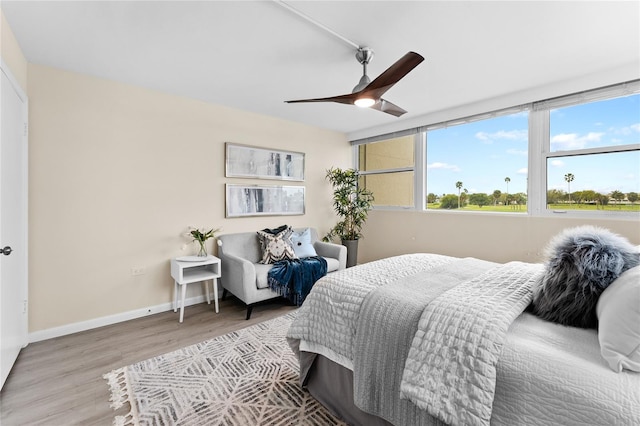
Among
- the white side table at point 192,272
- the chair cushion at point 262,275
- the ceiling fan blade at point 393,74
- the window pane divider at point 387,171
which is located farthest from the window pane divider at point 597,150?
the white side table at point 192,272

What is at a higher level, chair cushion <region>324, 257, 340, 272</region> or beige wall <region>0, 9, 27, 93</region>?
beige wall <region>0, 9, 27, 93</region>

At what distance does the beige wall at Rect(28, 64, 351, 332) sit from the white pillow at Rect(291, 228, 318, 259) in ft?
2.71

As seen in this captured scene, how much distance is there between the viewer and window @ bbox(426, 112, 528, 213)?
3424mm

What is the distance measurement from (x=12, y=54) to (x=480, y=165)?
15.7ft

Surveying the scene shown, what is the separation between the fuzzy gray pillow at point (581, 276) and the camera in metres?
1.19

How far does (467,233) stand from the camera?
379cm

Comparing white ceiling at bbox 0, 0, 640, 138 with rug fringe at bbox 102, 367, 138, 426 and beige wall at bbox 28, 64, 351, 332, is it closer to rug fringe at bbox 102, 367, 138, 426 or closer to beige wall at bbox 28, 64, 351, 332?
beige wall at bbox 28, 64, 351, 332

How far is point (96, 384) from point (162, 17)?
102 inches

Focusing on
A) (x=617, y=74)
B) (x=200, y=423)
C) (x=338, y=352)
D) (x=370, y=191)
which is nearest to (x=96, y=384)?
(x=200, y=423)

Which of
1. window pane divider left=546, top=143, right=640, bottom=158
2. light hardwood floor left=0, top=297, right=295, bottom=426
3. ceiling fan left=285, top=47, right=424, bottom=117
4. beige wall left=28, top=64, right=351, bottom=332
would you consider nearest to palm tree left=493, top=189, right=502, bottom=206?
window pane divider left=546, top=143, right=640, bottom=158

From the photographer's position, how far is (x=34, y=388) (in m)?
1.94

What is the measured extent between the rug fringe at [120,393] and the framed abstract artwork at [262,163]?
2365 mm

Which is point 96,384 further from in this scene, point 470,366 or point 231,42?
point 231,42

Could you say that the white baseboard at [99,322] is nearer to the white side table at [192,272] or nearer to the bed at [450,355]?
the white side table at [192,272]
